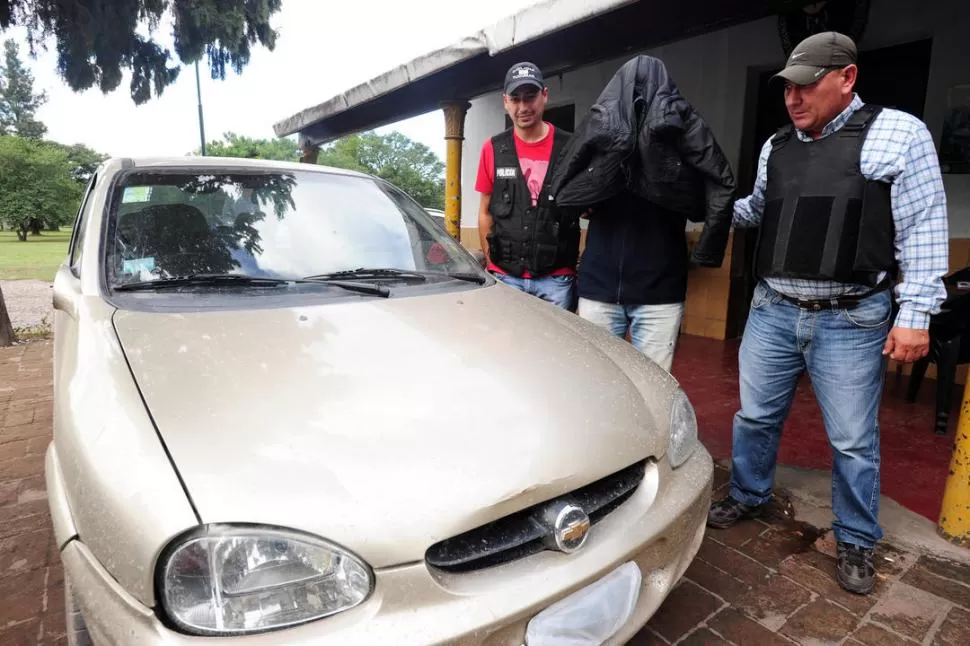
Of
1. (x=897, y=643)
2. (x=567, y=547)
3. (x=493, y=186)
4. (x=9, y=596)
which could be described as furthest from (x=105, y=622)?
(x=493, y=186)

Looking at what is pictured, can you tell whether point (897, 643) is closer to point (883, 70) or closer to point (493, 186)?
point (493, 186)

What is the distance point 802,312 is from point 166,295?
7.21ft

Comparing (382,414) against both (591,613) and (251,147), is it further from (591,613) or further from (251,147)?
(251,147)

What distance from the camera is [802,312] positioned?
2180 millimetres

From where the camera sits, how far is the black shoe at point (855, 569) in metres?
2.08

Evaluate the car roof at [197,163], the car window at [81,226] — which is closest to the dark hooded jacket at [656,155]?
the car roof at [197,163]

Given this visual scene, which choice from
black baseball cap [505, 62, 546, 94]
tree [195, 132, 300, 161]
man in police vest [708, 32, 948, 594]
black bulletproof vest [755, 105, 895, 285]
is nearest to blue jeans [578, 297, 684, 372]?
man in police vest [708, 32, 948, 594]

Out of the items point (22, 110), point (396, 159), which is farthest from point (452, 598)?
point (22, 110)

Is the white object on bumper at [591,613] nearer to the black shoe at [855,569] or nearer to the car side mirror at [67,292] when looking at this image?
the black shoe at [855,569]

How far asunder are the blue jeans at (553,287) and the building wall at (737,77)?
3148 mm

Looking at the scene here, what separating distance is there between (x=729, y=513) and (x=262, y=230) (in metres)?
2.23

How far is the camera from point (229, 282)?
75.3 inches

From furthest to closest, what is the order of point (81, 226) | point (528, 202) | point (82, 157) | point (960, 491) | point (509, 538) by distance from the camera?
point (82, 157), point (528, 202), point (81, 226), point (960, 491), point (509, 538)

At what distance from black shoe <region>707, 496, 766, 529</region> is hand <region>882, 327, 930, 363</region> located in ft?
3.04
